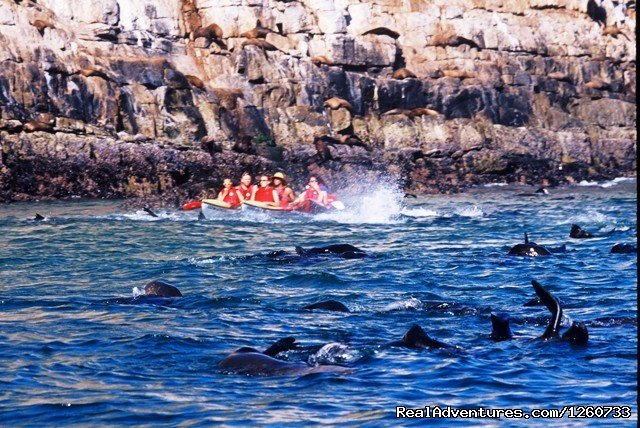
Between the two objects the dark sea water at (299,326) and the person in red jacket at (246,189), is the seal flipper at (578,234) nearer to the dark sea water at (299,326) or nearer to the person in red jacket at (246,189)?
the dark sea water at (299,326)

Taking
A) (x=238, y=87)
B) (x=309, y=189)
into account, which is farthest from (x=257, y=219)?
(x=238, y=87)

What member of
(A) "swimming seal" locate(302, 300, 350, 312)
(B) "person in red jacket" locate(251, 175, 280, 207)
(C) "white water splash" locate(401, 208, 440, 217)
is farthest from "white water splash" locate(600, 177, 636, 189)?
(A) "swimming seal" locate(302, 300, 350, 312)

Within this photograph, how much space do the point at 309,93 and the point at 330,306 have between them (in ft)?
114

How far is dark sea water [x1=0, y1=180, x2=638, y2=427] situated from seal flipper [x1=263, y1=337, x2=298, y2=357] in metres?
0.17

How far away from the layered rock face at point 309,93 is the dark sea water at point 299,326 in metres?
15.2

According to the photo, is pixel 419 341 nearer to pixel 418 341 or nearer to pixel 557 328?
pixel 418 341

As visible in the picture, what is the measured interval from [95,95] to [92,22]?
533 cm

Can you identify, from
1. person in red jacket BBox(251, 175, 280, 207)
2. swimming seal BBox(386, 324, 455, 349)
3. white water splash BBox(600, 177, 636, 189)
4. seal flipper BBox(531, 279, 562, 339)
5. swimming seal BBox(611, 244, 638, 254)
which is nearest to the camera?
seal flipper BBox(531, 279, 562, 339)

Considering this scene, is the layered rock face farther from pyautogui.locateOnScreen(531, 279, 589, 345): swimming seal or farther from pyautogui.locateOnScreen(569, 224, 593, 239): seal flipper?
pyautogui.locateOnScreen(531, 279, 589, 345): swimming seal

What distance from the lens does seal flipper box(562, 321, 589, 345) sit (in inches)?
407

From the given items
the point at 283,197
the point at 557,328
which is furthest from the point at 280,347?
the point at 283,197

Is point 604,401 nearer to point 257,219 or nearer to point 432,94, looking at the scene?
point 257,219

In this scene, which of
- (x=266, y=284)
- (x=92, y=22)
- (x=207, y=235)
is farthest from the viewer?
(x=92, y=22)

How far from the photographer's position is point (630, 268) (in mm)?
16906
